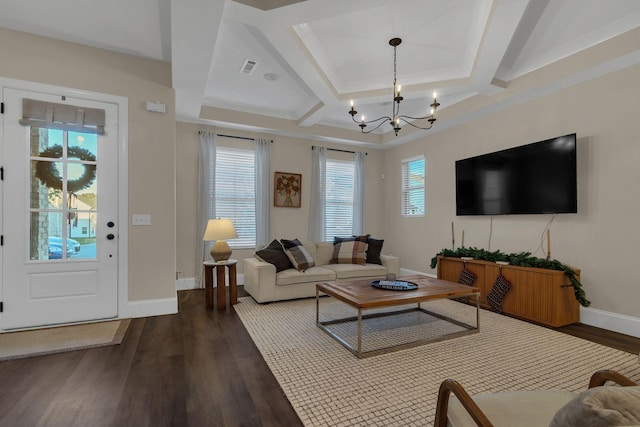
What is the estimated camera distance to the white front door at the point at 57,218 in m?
3.13

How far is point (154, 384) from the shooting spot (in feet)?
7.13

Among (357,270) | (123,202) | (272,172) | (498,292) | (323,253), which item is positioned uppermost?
(272,172)

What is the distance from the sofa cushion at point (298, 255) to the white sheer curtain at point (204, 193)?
1.41 metres

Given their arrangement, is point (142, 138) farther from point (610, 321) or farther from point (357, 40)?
point (610, 321)

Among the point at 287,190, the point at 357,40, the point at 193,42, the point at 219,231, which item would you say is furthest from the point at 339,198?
the point at 193,42

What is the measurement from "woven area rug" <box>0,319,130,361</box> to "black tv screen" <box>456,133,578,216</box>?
4711 mm

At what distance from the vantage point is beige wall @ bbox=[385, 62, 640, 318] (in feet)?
10.4

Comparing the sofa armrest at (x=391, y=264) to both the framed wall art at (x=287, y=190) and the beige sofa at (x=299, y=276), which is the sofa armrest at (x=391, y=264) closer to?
the beige sofa at (x=299, y=276)

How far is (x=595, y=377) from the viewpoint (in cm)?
131

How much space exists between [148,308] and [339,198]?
3862 mm

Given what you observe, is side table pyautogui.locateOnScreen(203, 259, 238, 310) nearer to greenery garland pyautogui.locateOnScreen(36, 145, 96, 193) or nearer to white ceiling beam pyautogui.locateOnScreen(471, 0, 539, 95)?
greenery garland pyautogui.locateOnScreen(36, 145, 96, 193)

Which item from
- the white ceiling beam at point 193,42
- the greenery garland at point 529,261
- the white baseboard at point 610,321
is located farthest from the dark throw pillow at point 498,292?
the white ceiling beam at point 193,42

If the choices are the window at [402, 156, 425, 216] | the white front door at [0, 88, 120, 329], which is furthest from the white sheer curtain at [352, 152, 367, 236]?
the white front door at [0, 88, 120, 329]

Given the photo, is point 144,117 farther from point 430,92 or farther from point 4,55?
point 430,92
